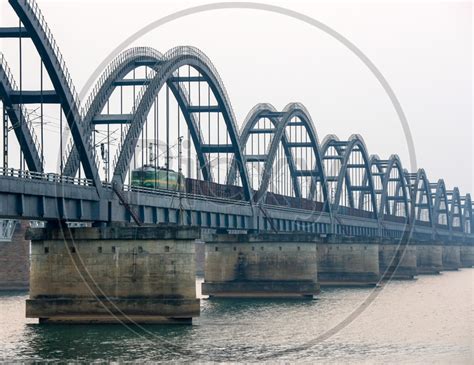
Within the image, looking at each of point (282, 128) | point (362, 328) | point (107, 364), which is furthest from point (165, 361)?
point (282, 128)

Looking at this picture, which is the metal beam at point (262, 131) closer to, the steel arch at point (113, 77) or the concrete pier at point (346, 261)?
the concrete pier at point (346, 261)

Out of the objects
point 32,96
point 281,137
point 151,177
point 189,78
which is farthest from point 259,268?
point 32,96

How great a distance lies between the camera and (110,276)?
7062cm

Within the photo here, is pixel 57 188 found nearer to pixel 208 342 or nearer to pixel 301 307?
pixel 208 342

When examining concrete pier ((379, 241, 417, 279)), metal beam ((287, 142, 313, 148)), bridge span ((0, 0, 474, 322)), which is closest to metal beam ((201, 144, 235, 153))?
bridge span ((0, 0, 474, 322))

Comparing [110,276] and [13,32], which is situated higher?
[13,32]

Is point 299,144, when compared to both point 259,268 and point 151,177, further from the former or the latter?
point 151,177

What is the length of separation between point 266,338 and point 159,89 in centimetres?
2796

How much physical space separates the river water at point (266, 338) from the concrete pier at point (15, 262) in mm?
31650

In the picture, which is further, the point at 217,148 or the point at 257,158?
the point at 257,158

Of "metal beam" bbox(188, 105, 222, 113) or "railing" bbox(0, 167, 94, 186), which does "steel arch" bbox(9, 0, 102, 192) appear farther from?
"metal beam" bbox(188, 105, 222, 113)

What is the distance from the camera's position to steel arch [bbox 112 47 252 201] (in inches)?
3105

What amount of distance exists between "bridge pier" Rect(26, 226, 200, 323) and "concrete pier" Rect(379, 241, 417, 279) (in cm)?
10594

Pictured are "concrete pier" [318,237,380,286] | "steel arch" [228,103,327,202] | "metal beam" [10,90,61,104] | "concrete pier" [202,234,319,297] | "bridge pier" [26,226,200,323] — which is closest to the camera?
"metal beam" [10,90,61,104]
